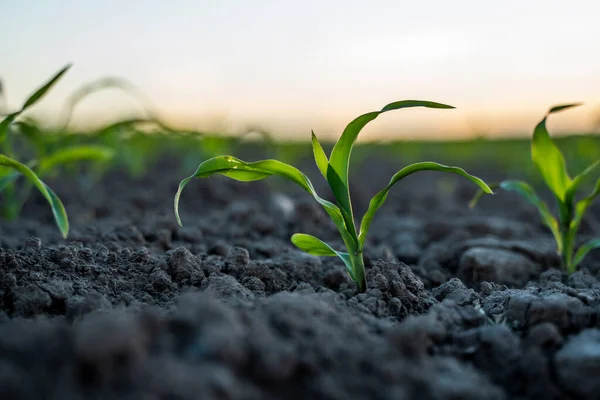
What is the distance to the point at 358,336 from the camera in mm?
1214

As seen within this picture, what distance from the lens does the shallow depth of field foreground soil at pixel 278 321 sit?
0.97 metres

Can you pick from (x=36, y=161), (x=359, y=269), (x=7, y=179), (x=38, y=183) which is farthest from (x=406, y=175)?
(x=36, y=161)

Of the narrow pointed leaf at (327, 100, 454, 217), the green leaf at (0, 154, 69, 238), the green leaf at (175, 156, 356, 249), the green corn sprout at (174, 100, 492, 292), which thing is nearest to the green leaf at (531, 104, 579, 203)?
the green corn sprout at (174, 100, 492, 292)

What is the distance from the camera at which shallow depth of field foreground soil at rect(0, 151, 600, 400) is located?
3.19ft

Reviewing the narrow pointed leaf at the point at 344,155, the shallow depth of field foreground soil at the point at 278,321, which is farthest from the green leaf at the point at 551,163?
the narrow pointed leaf at the point at 344,155

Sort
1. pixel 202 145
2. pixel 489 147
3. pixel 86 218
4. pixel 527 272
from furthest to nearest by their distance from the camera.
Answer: pixel 489 147, pixel 202 145, pixel 86 218, pixel 527 272

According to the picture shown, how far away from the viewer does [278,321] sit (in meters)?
1.18

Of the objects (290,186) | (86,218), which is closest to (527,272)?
(86,218)

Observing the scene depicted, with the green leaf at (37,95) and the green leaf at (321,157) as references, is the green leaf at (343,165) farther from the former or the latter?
the green leaf at (37,95)

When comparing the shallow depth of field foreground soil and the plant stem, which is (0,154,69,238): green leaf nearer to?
the shallow depth of field foreground soil

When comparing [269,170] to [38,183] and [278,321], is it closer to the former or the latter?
[278,321]

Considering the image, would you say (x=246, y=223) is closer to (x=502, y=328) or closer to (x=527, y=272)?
(x=527, y=272)

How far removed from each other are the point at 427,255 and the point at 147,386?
1.74 m

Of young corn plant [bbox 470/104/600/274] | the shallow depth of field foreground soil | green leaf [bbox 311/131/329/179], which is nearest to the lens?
the shallow depth of field foreground soil
